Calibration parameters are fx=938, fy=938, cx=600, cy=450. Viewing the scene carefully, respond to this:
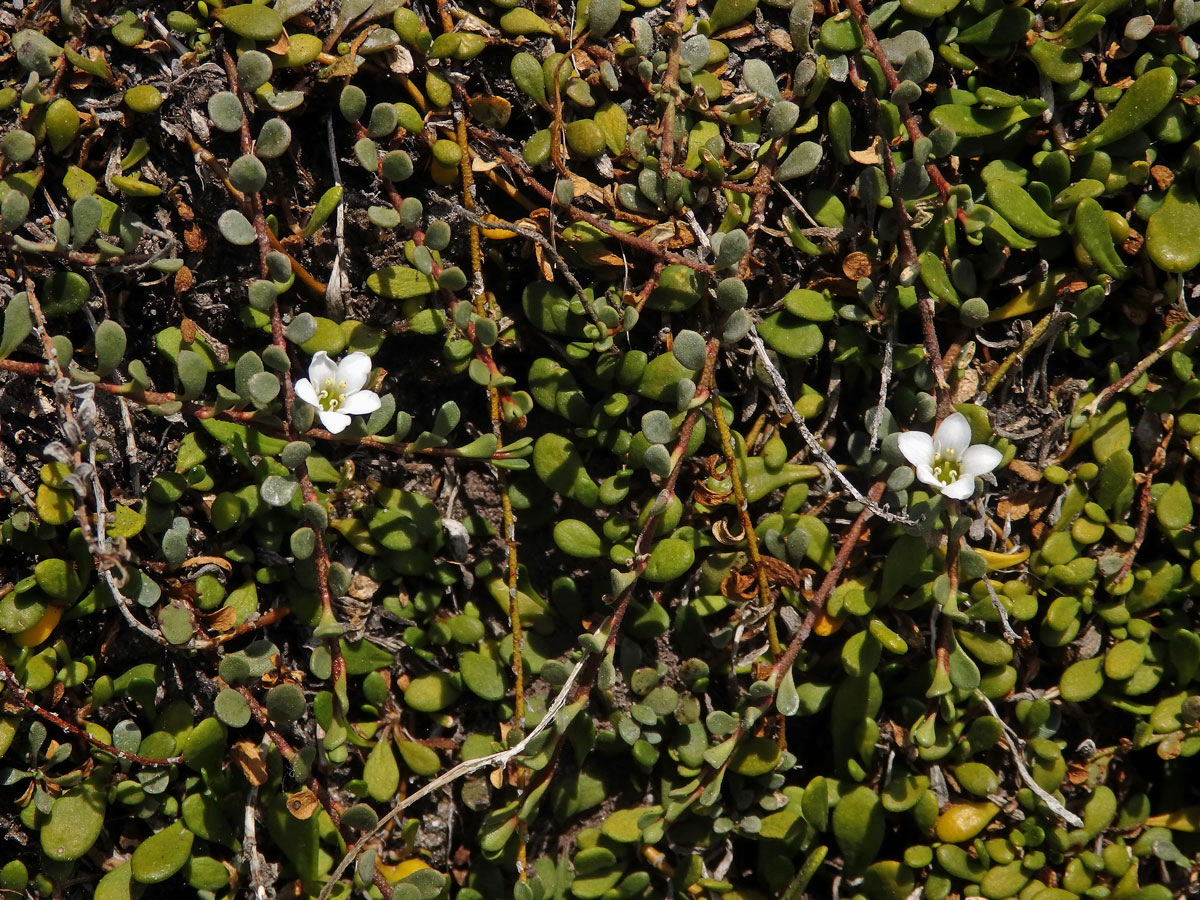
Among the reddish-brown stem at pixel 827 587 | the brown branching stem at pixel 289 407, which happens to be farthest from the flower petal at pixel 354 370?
the reddish-brown stem at pixel 827 587

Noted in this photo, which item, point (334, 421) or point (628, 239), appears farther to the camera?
point (628, 239)

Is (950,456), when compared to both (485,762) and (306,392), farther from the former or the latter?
(306,392)

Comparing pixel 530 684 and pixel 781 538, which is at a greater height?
pixel 781 538

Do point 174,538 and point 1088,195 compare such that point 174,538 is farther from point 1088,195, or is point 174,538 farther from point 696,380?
point 1088,195

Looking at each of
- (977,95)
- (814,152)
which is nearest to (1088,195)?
(977,95)

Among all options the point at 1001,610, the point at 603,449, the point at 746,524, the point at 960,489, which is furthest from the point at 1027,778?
the point at 603,449
